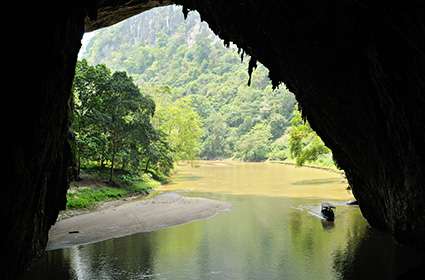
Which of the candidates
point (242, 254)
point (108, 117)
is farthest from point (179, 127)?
point (242, 254)

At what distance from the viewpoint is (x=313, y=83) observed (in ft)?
46.0

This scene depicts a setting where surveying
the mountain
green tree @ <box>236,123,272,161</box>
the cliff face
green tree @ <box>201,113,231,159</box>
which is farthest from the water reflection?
green tree @ <box>201,113,231,159</box>

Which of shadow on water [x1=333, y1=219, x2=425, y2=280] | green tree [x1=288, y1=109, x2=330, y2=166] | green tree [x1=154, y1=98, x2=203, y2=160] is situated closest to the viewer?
shadow on water [x1=333, y1=219, x2=425, y2=280]

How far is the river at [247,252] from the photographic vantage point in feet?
47.7

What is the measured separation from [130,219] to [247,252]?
9.68m

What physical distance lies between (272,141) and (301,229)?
82817 mm

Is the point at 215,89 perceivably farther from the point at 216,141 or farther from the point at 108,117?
the point at 108,117

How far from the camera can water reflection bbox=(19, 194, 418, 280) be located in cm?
1450

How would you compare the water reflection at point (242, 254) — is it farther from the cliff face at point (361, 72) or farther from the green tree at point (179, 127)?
the green tree at point (179, 127)

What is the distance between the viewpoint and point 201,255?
56.0ft

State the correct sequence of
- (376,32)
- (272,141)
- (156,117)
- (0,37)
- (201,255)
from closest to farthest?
(0,37), (376,32), (201,255), (156,117), (272,141)

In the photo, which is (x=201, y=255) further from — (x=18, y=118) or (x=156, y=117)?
(x=156, y=117)

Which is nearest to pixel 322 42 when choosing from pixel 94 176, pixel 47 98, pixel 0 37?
pixel 47 98

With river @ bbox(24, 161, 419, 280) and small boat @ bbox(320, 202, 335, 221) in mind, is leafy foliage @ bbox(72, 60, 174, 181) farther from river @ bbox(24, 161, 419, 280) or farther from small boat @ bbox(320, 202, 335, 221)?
small boat @ bbox(320, 202, 335, 221)
